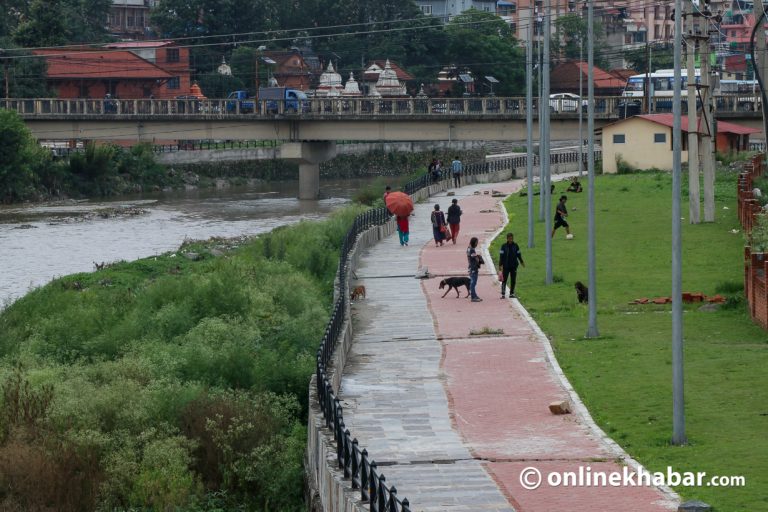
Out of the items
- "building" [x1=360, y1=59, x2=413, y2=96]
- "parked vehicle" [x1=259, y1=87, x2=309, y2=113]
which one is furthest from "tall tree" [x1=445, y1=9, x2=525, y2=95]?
"parked vehicle" [x1=259, y1=87, x2=309, y2=113]

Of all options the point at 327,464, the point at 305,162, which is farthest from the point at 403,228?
the point at 305,162

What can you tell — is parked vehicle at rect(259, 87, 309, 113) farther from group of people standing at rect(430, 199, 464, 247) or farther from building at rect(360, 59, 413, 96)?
group of people standing at rect(430, 199, 464, 247)

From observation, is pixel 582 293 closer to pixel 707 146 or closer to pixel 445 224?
pixel 445 224

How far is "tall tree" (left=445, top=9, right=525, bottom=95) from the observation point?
4530 inches

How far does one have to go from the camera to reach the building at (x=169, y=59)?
11019 centimetres

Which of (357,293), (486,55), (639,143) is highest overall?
(486,55)

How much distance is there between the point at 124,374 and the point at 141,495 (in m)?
5.21

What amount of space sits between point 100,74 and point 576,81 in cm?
3689

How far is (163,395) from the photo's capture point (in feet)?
79.2

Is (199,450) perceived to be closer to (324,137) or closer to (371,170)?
(324,137)

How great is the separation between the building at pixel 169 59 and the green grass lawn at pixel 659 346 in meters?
63.9

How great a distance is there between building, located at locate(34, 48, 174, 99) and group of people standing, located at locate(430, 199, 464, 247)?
2242 inches

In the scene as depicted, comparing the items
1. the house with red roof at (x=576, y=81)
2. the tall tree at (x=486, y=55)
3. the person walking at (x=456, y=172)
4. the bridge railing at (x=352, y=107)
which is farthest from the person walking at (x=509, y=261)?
the tall tree at (x=486, y=55)

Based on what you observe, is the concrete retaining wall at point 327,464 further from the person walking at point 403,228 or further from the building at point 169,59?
the building at point 169,59
